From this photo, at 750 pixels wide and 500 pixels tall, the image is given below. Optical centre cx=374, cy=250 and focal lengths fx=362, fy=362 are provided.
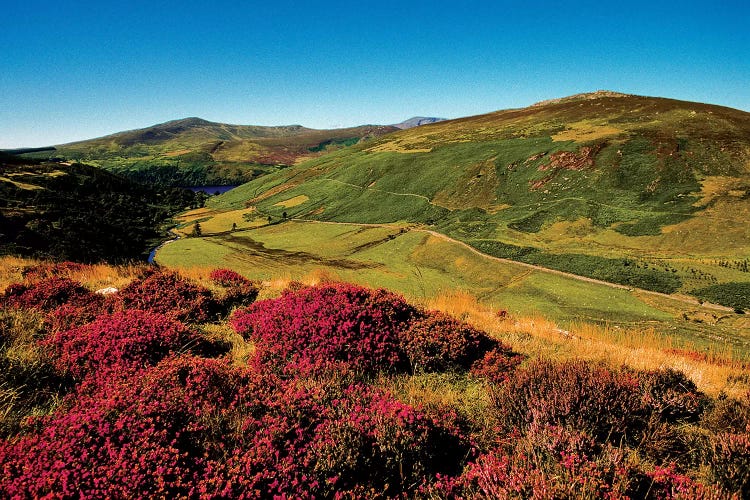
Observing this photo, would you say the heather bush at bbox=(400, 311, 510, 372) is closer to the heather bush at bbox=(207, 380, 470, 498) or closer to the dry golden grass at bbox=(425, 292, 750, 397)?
the dry golden grass at bbox=(425, 292, 750, 397)

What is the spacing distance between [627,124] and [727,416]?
121700mm

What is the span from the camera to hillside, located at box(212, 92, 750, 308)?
2172 inches

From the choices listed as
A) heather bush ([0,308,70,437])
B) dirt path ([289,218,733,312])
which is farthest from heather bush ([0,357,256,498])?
dirt path ([289,218,733,312])

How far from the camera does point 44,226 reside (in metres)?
122

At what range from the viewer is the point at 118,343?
8047 mm

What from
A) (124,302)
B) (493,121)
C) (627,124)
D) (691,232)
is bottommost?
(691,232)

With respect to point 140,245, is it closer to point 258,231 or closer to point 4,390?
point 258,231

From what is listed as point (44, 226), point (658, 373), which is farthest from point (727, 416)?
point (44, 226)

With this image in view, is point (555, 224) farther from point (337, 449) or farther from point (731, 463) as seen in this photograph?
point (337, 449)

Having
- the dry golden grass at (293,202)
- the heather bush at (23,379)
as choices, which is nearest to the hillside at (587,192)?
the dry golden grass at (293,202)

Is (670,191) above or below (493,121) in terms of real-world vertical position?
below

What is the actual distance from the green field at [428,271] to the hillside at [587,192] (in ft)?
16.9

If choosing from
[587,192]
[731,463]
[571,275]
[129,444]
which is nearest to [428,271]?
[571,275]

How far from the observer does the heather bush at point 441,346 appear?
9.17 m
